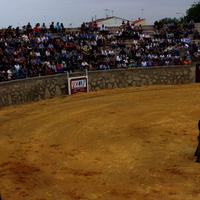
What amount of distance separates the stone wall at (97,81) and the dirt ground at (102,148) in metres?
0.88

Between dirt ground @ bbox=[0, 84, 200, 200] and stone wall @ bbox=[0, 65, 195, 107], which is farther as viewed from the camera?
stone wall @ bbox=[0, 65, 195, 107]

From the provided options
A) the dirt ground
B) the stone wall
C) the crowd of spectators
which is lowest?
the dirt ground

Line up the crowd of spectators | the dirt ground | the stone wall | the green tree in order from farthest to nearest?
1. the green tree
2. the crowd of spectators
3. the stone wall
4. the dirt ground

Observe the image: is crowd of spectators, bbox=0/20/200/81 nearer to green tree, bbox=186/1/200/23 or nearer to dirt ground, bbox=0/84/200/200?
dirt ground, bbox=0/84/200/200

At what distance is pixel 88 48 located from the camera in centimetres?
3275

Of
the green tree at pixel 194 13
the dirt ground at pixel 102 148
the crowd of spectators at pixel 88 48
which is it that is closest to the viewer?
the dirt ground at pixel 102 148

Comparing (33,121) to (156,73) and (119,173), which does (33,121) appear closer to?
(119,173)

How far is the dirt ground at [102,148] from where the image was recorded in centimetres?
1163

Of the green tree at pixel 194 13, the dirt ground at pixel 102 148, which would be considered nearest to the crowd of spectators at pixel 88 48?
the dirt ground at pixel 102 148

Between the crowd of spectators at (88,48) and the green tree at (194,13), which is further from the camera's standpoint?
the green tree at (194,13)

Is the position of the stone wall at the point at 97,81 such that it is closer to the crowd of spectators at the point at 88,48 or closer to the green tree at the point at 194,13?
the crowd of spectators at the point at 88,48

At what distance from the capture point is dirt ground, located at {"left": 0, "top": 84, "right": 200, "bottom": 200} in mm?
11633

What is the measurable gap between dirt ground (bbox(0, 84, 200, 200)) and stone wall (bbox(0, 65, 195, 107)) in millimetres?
882

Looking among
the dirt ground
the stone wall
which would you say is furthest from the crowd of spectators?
the dirt ground
